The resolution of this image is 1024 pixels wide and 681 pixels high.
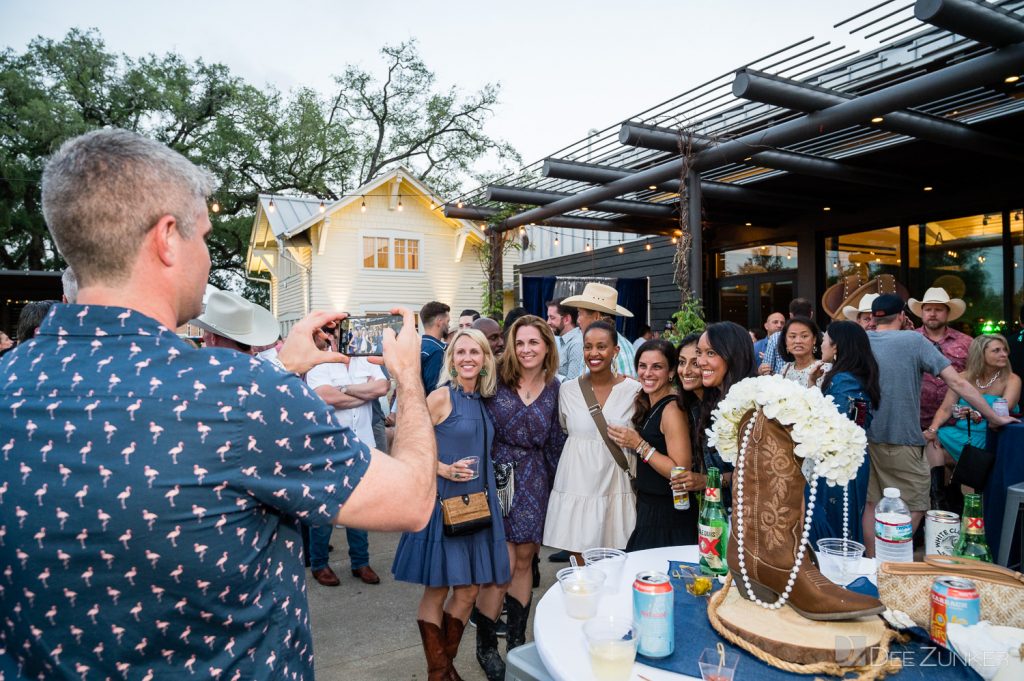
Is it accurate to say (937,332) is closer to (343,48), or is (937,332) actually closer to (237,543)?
(237,543)

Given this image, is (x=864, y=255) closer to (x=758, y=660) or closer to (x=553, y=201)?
(x=553, y=201)

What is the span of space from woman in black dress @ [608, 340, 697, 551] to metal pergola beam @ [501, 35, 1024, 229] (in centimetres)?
351

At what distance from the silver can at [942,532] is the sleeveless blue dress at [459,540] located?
1926 mm

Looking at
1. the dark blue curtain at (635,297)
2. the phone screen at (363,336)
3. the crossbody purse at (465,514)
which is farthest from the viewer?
the dark blue curtain at (635,297)

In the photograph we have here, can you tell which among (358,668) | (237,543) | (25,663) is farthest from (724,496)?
(25,663)

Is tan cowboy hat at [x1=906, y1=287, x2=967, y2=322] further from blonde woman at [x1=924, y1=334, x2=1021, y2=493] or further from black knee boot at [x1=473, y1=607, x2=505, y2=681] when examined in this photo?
black knee boot at [x1=473, y1=607, x2=505, y2=681]

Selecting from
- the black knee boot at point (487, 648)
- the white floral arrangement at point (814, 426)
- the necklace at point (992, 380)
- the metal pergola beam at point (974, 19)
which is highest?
the metal pergola beam at point (974, 19)

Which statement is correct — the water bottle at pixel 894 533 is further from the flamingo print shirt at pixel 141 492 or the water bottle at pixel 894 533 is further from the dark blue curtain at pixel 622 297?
the dark blue curtain at pixel 622 297

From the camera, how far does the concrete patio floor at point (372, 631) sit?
3.36 metres

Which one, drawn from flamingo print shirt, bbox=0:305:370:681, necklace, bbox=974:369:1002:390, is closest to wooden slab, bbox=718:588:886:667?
flamingo print shirt, bbox=0:305:370:681

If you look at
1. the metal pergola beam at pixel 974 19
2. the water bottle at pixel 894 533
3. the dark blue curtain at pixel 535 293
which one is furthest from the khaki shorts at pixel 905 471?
the dark blue curtain at pixel 535 293

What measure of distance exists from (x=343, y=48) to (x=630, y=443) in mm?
27111

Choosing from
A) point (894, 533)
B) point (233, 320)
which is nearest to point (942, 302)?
point (894, 533)

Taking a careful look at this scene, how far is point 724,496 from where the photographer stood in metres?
3.04
